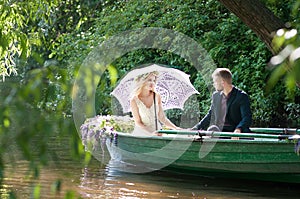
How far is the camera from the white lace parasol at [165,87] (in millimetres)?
10461

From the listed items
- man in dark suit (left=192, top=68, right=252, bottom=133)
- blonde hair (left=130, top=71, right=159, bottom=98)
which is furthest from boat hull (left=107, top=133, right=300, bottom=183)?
blonde hair (left=130, top=71, right=159, bottom=98)

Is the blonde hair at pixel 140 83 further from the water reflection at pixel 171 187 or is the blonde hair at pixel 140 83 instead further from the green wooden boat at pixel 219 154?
the water reflection at pixel 171 187

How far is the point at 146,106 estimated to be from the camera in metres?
9.99

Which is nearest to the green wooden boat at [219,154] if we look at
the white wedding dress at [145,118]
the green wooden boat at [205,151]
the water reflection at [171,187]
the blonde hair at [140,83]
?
the green wooden boat at [205,151]

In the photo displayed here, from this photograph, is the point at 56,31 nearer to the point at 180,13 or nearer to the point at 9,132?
the point at 180,13

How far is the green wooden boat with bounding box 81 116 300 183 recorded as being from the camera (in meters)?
8.09

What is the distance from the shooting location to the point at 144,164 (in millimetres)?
9812

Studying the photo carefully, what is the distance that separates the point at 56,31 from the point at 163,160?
48.8ft

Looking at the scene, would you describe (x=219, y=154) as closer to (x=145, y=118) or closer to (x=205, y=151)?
(x=205, y=151)

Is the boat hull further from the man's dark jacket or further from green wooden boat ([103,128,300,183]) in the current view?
the man's dark jacket

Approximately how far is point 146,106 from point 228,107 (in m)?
1.46

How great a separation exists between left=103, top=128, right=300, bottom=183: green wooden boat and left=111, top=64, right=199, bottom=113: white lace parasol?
2.55ft

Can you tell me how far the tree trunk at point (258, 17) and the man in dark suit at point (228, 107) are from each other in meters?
5.17

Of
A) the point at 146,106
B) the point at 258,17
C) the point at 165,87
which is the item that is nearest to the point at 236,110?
the point at 146,106
